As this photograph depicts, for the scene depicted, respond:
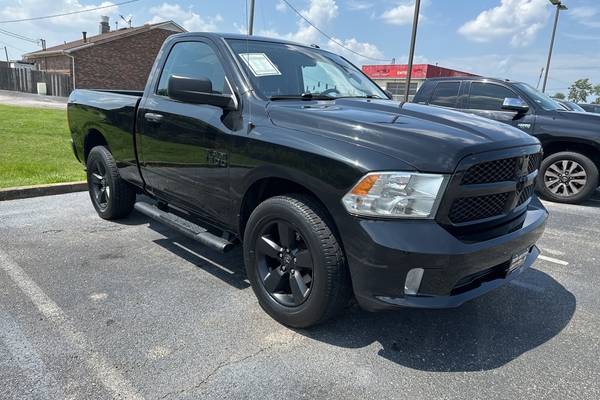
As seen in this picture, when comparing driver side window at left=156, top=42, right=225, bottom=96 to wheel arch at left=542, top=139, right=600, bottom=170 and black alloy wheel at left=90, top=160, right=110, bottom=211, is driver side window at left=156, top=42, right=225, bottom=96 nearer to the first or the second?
black alloy wheel at left=90, top=160, right=110, bottom=211

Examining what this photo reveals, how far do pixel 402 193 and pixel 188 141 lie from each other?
1857 mm

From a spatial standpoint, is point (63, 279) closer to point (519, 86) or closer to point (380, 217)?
point (380, 217)

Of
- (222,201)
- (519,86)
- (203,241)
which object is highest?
(519,86)

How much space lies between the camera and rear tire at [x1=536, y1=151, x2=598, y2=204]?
692 cm

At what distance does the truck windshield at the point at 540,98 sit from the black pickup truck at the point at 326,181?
15.4 feet

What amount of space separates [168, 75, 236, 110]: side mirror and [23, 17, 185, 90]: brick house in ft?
99.8

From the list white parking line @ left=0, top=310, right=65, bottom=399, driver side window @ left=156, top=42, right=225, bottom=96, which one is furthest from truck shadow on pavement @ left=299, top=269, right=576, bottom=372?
driver side window @ left=156, top=42, right=225, bottom=96

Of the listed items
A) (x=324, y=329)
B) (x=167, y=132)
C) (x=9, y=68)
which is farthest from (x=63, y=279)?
(x=9, y=68)

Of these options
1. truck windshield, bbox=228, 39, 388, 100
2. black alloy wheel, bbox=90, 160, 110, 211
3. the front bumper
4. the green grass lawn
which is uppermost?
truck windshield, bbox=228, 39, 388, 100

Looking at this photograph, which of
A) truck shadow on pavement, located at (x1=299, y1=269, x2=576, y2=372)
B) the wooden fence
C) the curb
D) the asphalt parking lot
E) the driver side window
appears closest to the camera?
the asphalt parking lot

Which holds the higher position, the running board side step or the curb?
the running board side step

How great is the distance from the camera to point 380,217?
2.35 metres

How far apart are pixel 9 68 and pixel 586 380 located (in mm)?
41439

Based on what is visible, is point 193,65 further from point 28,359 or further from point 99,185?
point 28,359
